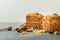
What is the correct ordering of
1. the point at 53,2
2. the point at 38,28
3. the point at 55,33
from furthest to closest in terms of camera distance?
the point at 53,2, the point at 38,28, the point at 55,33

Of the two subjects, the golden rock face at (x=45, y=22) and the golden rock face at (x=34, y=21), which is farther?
the golden rock face at (x=34, y=21)

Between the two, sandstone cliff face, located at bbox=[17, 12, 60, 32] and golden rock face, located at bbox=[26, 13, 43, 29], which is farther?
golden rock face, located at bbox=[26, 13, 43, 29]

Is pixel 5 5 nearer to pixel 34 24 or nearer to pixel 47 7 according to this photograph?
pixel 47 7

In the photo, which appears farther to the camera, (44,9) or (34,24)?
(44,9)

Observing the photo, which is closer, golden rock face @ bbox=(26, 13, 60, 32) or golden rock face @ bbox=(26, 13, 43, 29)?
golden rock face @ bbox=(26, 13, 60, 32)

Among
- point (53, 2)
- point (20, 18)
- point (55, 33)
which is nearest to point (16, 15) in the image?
point (20, 18)

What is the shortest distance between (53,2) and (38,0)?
136 millimetres

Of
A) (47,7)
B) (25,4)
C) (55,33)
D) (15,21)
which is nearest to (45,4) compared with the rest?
(47,7)

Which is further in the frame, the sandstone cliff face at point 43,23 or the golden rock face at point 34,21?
the golden rock face at point 34,21

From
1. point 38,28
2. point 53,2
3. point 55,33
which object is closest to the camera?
point 55,33

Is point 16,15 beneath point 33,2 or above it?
beneath

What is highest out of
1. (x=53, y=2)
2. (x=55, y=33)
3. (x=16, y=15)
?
(x=53, y=2)

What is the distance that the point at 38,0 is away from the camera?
170 centimetres

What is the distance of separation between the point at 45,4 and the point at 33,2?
110 mm
